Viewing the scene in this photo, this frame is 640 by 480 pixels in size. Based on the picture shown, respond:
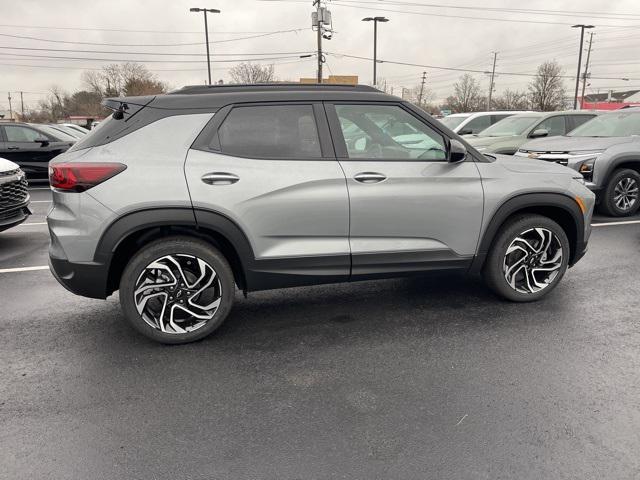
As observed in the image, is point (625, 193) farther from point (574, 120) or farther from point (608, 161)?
point (574, 120)

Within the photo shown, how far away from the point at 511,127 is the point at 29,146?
1195 cm

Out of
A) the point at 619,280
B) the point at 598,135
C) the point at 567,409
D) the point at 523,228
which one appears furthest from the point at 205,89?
the point at 598,135

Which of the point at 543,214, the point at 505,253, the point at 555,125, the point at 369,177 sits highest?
the point at 555,125

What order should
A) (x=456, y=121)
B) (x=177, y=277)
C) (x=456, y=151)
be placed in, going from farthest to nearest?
(x=456, y=121) → (x=456, y=151) → (x=177, y=277)

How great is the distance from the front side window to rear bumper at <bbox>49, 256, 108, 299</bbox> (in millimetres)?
1982

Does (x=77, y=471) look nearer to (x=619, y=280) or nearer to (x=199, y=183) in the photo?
(x=199, y=183)

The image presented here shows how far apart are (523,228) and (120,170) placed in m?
3.20

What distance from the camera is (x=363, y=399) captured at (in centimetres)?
287

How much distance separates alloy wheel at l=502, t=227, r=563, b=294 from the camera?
163 inches

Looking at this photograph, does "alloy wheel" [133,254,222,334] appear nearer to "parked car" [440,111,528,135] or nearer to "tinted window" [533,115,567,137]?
"tinted window" [533,115,567,137]

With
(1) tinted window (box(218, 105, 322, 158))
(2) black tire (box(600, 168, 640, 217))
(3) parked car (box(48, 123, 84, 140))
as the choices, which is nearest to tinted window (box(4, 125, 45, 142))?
(3) parked car (box(48, 123, 84, 140))

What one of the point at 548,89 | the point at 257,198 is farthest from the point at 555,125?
the point at 548,89

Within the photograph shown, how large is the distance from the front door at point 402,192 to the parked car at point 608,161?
4.99 m

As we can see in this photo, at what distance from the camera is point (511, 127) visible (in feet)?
37.6
